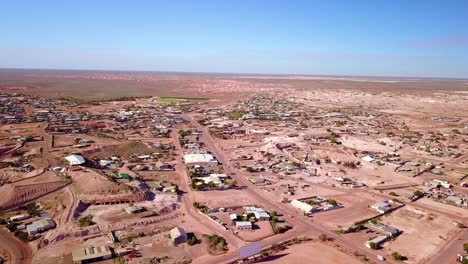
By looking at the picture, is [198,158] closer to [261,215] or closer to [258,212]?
[258,212]

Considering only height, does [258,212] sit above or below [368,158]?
below

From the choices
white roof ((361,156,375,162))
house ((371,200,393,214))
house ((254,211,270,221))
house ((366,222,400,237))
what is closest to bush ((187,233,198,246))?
house ((254,211,270,221))

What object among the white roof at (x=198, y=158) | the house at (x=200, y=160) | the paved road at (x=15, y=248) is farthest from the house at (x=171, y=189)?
the paved road at (x=15, y=248)

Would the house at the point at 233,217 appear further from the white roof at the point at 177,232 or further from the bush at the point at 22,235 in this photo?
the bush at the point at 22,235

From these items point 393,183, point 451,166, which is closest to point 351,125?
point 451,166

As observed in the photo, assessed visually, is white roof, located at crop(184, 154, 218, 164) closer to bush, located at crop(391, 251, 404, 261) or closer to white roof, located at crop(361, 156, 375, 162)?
white roof, located at crop(361, 156, 375, 162)

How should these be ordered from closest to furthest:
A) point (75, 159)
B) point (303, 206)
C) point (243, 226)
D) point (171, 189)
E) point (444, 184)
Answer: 1. point (243, 226)
2. point (303, 206)
3. point (171, 189)
4. point (444, 184)
5. point (75, 159)

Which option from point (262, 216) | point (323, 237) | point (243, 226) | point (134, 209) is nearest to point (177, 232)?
point (243, 226)
